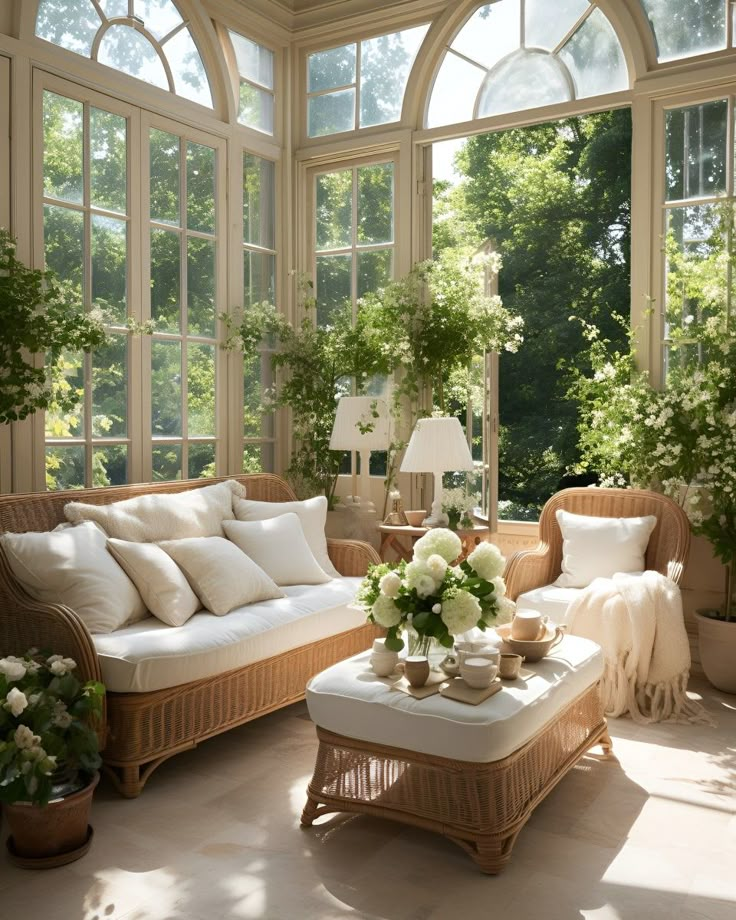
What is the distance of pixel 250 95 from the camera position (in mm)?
5359

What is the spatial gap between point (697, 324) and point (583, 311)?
5.99 m

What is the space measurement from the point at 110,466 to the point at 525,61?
126 inches

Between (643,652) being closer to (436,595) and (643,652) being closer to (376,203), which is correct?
(436,595)

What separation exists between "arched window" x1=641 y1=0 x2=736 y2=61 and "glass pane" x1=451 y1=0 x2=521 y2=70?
72 centimetres

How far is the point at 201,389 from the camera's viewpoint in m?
4.91

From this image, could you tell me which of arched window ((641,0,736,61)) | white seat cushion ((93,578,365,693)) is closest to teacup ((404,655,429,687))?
white seat cushion ((93,578,365,693))

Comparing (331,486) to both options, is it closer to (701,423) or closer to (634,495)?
(634,495)

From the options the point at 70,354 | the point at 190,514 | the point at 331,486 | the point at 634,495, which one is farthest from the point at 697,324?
the point at 70,354

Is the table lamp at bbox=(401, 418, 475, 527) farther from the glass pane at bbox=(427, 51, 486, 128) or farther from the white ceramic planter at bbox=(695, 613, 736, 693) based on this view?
the glass pane at bbox=(427, 51, 486, 128)

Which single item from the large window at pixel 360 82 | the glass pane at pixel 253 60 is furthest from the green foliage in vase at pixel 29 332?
the large window at pixel 360 82

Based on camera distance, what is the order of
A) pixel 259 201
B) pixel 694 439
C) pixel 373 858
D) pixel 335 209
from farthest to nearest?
1. pixel 335 209
2. pixel 259 201
3. pixel 694 439
4. pixel 373 858

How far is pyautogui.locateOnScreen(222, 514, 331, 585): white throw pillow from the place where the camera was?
4105 mm

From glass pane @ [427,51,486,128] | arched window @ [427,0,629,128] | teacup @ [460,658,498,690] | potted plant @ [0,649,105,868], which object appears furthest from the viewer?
glass pane @ [427,51,486,128]

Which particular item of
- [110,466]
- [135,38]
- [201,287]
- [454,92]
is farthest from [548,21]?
[110,466]
